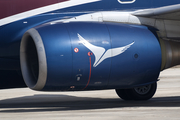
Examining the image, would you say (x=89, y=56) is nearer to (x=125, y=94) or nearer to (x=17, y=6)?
(x=17, y=6)

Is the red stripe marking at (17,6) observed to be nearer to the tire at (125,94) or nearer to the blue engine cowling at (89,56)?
the blue engine cowling at (89,56)

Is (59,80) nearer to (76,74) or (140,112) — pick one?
(76,74)

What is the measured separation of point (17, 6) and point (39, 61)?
221 centimetres

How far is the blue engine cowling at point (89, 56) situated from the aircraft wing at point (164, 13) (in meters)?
0.56

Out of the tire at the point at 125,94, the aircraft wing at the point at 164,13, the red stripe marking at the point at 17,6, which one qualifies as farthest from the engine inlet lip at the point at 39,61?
the tire at the point at 125,94

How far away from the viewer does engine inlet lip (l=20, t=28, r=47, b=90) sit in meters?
8.76

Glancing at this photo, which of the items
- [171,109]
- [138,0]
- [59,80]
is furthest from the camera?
[138,0]

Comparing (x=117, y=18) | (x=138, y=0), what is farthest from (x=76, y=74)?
(x=138, y=0)

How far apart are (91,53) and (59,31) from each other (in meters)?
1.05

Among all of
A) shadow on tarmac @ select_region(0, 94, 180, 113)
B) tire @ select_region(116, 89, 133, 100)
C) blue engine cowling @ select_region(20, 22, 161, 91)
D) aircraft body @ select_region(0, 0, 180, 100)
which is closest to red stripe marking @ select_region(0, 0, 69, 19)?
aircraft body @ select_region(0, 0, 180, 100)

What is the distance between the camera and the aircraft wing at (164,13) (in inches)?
378

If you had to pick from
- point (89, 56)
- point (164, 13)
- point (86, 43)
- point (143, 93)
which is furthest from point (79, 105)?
point (164, 13)

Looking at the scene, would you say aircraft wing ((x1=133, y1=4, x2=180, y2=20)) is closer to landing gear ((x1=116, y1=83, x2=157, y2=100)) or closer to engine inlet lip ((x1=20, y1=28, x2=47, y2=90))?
engine inlet lip ((x1=20, y1=28, x2=47, y2=90))

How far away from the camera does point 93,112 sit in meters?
9.30
